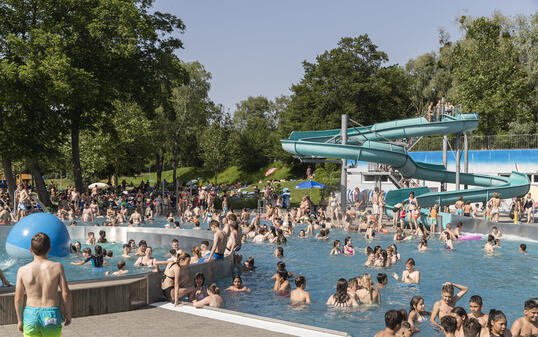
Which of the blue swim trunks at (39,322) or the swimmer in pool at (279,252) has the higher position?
the blue swim trunks at (39,322)

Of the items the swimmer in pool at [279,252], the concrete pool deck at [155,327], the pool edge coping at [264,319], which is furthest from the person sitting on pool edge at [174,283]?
the swimmer in pool at [279,252]

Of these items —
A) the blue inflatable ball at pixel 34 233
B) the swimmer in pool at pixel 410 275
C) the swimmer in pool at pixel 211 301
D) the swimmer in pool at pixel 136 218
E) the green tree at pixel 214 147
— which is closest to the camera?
the swimmer in pool at pixel 211 301

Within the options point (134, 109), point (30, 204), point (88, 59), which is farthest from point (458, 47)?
point (30, 204)

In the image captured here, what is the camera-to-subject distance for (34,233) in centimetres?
1284

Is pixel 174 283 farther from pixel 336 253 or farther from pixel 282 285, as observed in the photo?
pixel 336 253

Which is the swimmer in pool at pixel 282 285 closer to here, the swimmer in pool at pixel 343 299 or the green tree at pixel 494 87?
the swimmer in pool at pixel 343 299

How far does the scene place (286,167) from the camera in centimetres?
5812

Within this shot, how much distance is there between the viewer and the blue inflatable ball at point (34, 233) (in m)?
12.8

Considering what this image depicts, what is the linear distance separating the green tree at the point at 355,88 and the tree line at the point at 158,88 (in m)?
0.11

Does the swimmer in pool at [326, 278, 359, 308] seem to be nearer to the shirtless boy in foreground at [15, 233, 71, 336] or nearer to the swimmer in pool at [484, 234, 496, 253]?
the shirtless boy in foreground at [15, 233, 71, 336]

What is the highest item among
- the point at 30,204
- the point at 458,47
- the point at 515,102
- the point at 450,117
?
the point at 458,47

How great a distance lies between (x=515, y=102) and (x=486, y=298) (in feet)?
111

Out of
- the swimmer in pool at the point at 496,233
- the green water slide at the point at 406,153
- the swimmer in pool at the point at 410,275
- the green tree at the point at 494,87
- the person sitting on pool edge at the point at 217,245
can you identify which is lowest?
the swimmer in pool at the point at 410,275

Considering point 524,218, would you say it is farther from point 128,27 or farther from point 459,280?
point 128,27
